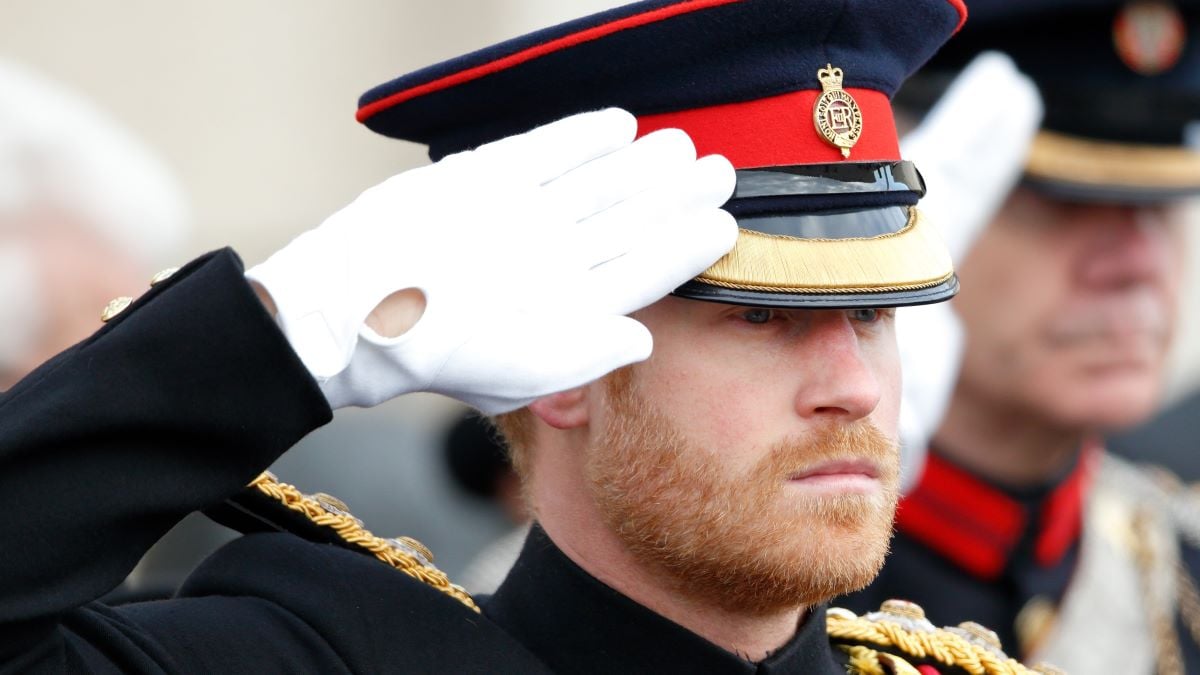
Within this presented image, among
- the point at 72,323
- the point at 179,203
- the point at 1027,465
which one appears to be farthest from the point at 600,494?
the point at 179,203

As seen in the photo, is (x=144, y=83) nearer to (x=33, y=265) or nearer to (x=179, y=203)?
(x=179, y=203)

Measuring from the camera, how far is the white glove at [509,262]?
273 cm

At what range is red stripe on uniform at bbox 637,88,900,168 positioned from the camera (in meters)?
3.05

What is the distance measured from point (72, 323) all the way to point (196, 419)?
2.78 meters

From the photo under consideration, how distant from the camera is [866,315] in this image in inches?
122

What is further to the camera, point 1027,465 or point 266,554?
point 1027,465

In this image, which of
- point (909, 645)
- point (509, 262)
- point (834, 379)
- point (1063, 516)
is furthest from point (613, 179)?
point (1063, 516)

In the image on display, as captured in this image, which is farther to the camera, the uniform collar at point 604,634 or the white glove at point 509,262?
the uniform collar at point 604,634

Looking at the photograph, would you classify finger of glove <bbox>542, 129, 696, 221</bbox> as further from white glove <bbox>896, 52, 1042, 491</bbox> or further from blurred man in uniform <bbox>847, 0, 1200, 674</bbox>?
blurred man in uniform <bbox>847, 0, 1200, 674</bbox>

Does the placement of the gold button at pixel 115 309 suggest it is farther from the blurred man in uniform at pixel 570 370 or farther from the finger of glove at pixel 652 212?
Result: the finger of glove at pixel 652 212

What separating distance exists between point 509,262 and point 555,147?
A: 0.19 metres

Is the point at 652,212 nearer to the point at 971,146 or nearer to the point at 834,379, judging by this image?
the point at 834,379

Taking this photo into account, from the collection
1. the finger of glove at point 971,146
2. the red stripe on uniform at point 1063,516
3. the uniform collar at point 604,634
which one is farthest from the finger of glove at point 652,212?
the red stripe on uniform at point 1063,516

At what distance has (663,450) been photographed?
120 inches
